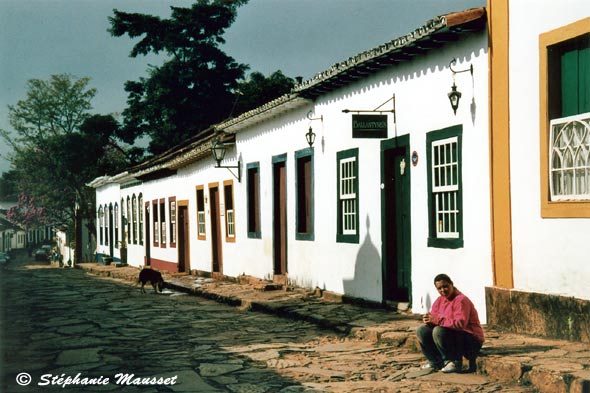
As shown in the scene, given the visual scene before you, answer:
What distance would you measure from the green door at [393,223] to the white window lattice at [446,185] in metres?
1.15

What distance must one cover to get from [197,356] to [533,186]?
13.8ft

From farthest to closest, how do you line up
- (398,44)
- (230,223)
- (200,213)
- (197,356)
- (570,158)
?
1. (200,213)
2. (230,223)
3. (398,44)
4. (197,356)
5. (570,158)

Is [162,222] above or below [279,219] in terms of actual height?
below

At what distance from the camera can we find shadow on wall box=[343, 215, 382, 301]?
1412cm

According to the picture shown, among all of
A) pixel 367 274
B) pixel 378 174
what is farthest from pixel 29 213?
pixel 378 174

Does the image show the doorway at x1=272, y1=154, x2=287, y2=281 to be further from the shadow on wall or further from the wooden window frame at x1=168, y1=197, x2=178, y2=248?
the wooden window frame at x1=168, y1=197, x2=178, y2=248

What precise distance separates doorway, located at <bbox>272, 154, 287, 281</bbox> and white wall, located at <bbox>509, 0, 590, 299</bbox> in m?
9.15

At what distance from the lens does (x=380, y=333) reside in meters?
10.8

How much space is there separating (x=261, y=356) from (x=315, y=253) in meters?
7.11

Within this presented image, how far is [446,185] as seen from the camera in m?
11.9

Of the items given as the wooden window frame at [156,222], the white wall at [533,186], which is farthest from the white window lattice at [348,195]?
the wooden window frame at [156,222]

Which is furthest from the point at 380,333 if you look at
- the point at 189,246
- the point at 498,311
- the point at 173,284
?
the point at 189,246

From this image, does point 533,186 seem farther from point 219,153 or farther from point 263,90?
point 263,90

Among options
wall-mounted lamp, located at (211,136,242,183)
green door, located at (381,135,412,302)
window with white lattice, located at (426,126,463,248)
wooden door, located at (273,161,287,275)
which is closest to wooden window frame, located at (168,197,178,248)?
wall-mounted lamp, located at (211,136,242,183)
